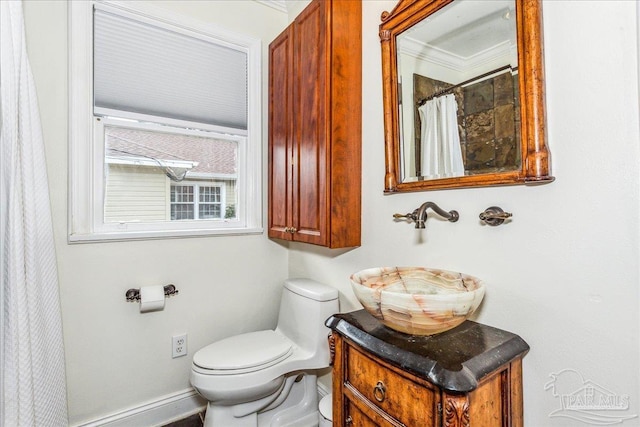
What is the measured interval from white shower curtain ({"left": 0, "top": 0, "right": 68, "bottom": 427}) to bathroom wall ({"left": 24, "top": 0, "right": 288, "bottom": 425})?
0.10 m

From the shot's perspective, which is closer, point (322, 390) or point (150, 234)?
point (150, 234)

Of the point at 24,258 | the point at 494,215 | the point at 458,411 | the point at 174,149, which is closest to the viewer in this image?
the point at 458,411

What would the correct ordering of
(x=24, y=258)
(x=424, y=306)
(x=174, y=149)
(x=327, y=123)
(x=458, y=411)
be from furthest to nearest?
(x=174, y=149), (x=327, y=123), (x=24, y=258), (x=424, y=306), (x=458, y=411)

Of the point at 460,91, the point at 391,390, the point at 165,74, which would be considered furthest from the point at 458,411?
the point at 165,74

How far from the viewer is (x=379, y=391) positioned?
3.07 feet

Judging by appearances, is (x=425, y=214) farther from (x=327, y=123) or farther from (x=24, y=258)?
(x=24, y=258)

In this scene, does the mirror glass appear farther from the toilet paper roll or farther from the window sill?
the toilet paper roll

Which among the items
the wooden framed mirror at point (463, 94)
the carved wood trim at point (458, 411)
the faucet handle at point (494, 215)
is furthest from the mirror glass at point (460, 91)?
the carved wood trim at point (458, 411)

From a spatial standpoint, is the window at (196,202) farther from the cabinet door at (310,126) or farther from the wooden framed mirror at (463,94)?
the wooden framed mirror at (463,94)

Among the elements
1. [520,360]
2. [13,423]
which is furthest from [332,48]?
[13,423]

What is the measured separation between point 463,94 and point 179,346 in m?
1.87

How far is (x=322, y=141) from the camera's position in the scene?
4.84 ft

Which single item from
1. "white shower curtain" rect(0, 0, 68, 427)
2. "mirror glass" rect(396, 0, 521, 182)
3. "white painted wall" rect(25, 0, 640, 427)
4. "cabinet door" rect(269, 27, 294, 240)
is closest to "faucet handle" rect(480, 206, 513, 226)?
"white painted wall" rect(25, 0, 640, 427)

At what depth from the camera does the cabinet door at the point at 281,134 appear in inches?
69.9
